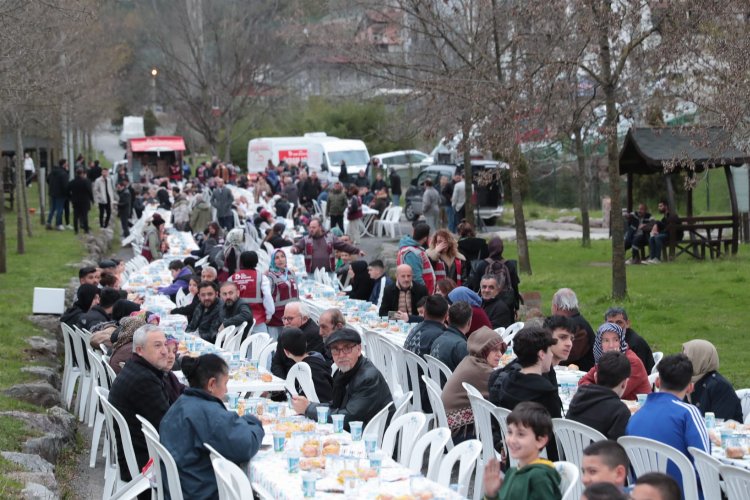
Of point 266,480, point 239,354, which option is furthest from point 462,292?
point 266,480

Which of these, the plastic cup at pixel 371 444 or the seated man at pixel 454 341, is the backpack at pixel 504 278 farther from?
the plastic cup at pixel 371 444

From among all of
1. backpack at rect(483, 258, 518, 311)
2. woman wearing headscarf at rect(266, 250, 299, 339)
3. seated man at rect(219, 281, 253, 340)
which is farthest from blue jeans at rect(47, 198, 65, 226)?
backpack at rect(483, 258, 518, 311)

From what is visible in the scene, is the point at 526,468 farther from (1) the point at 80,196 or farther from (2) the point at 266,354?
(1) the point at 80,196

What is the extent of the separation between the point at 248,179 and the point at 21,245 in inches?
757

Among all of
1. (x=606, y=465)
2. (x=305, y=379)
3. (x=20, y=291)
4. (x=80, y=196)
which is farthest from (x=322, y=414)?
(x=80, y=196)

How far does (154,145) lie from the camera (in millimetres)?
56094

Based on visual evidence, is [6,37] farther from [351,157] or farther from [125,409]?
[351,157]

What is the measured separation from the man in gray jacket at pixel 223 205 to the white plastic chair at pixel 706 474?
2376 cm

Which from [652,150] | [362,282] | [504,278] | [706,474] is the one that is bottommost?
[706,474]

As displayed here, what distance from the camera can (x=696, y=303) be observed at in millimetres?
18734

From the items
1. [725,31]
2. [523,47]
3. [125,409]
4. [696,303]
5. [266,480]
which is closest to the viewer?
[266,480]

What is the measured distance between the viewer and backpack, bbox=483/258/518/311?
1480cm

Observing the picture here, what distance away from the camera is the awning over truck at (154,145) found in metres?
56.0

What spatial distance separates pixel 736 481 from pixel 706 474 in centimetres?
41
